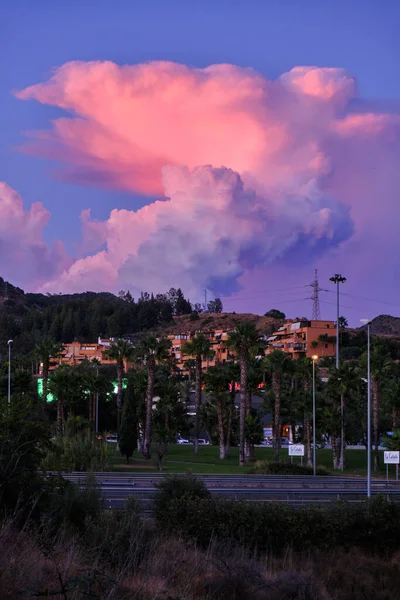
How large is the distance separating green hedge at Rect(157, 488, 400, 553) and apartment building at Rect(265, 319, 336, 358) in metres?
125

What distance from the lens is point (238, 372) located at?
77.6 m

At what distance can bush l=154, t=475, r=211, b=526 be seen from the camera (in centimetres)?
2523

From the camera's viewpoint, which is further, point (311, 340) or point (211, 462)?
point (311, 340)

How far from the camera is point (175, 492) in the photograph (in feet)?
85.3

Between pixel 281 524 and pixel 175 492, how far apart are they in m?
3.58

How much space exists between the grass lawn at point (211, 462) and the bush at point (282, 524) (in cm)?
2610

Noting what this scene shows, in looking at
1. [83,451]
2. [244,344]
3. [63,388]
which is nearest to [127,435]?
[83,451]

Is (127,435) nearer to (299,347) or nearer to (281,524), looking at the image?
(281,524)

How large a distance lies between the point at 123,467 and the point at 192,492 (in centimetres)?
3298

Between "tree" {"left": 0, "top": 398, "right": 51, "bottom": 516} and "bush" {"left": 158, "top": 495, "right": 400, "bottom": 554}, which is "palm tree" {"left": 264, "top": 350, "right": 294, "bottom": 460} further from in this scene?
"tree" {"left": 0, "top": 398, "right": 51, "bottom": 516}

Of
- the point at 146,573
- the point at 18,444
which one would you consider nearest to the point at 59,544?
the point at 146,573

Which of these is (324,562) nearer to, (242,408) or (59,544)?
(59,544)

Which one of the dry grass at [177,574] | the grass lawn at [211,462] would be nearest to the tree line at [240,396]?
the grass lawn at [211,462]

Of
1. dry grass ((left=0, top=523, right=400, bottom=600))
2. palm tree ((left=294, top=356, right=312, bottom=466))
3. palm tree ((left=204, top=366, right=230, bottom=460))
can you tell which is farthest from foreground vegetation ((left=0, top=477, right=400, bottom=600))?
palm tree ((left=204, top=366, right=230, bottom=460))
